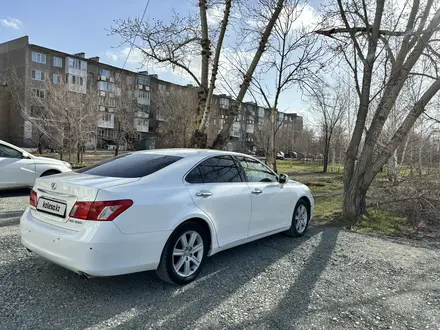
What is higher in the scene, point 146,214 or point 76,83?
point 76,83

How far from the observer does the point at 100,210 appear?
9.87 ft

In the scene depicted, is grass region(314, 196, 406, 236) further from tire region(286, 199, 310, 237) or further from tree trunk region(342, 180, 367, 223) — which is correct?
tire region(286, 199, 310, 237)

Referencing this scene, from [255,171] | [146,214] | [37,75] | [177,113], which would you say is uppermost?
[37,75]

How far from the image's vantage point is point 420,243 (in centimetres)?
607

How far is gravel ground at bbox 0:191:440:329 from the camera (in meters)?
2.86

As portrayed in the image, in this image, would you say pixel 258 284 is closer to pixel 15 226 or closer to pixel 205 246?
pixel 205 246

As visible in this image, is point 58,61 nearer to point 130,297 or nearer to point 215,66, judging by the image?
point 215,66

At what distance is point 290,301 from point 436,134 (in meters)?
10.8

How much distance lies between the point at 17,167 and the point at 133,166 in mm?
6284

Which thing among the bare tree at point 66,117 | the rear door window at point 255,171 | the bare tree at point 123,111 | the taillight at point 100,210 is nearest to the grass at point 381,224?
the rear door window at point 255,171

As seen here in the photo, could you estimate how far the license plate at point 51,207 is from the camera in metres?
3.23

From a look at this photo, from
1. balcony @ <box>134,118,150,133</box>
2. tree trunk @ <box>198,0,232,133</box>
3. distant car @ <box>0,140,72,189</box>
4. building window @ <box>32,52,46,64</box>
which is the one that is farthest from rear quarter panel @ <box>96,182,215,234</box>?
balcony @ <box>134,118,150,133</box>

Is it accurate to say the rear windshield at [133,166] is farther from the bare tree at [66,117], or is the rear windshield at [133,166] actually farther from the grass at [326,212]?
the bare tree at [66,117]

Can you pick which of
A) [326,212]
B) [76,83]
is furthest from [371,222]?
[76,83]
